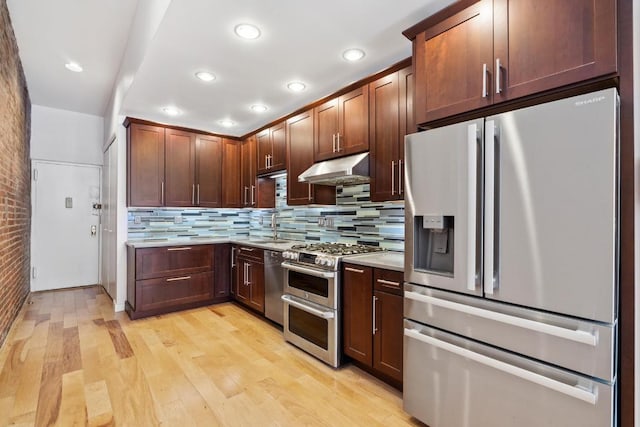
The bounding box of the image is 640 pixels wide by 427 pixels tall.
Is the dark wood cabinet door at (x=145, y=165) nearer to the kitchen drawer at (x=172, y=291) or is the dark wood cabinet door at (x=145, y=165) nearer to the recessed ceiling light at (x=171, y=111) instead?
the recessed ceiling light at (x=171, y=111)

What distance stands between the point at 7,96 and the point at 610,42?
4.38 metres

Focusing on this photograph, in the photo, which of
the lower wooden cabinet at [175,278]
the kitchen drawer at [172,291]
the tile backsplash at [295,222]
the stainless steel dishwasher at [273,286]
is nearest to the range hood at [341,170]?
the tile backsplash at [295,222]

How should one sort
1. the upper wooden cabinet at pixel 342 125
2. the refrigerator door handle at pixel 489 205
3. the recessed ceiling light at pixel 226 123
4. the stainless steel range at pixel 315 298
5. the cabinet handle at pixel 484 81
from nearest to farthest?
the refrigerator door handle at pixel 489 205, the cabinet handle at pixel 484 81, the stainless steel range at pixel 315 298, the upper wooden cabinet at pixel 342 125, the recessed ceiling light at pixel 226 123

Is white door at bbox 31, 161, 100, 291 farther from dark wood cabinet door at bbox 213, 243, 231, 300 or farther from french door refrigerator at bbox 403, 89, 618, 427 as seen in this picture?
french door refrigerator at bbox 403, 89, 618, 427

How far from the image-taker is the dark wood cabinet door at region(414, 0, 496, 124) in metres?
1.63

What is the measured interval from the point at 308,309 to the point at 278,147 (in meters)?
2.04

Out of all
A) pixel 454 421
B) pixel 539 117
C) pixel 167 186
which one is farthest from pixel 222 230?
pixel 539 117

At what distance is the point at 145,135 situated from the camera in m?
3.96

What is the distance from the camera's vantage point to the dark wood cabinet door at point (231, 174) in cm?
460

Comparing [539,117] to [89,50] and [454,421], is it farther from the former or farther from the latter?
[89,50]

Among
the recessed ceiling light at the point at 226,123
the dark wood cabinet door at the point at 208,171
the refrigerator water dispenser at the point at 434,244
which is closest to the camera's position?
the refrigerator water dispenser at the point at 434,244

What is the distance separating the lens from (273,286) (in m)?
3.34

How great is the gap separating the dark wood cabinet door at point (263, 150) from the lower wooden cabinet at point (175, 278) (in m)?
1.14

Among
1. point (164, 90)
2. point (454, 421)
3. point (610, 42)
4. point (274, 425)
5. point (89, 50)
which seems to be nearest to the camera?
point (610, 42)
